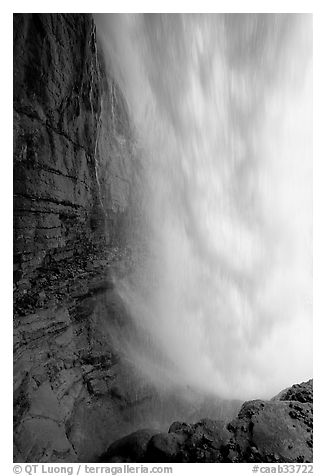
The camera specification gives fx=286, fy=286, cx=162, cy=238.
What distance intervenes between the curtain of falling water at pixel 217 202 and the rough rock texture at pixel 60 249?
3.15 ft

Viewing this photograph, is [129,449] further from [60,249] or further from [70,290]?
[60,249]

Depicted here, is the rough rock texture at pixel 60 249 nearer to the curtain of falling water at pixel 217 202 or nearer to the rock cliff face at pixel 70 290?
the rock cliff face at pixel 70 290

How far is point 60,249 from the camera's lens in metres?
4.89

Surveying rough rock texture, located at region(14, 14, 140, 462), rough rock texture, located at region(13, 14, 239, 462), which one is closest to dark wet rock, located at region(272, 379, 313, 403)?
rough rock texture, located at region(13, 14, 239, 462)

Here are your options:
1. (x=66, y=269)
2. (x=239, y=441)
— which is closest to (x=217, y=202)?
(x=66, y=269)

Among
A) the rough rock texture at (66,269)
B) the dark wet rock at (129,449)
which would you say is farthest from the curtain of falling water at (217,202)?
the dark wet rock at (129,449)

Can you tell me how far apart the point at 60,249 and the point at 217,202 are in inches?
220

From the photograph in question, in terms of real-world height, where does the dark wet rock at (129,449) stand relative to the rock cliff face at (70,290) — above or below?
below

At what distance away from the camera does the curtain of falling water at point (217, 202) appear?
5.78m

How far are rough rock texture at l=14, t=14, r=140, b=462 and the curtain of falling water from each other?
96 centimetres

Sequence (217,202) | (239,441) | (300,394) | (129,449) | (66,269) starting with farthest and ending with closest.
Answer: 1. (217,202)
2. (66,269)
3. (300,394)
4. (129,449)
5. (239,441)
